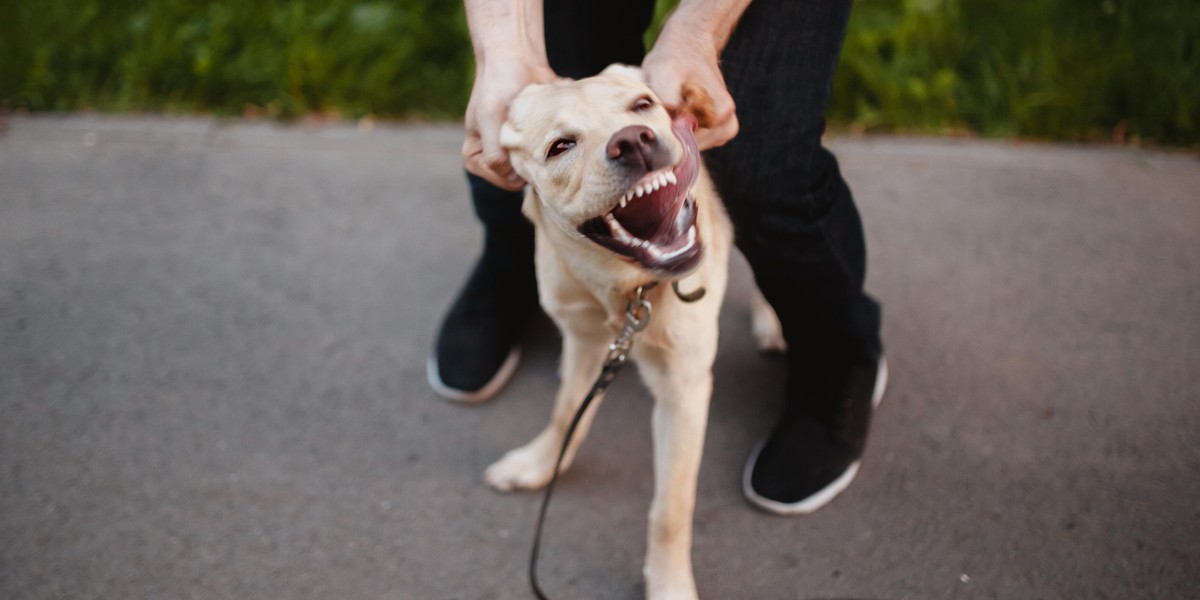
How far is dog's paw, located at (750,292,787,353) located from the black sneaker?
68 cm

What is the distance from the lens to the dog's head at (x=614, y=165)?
1353 mm

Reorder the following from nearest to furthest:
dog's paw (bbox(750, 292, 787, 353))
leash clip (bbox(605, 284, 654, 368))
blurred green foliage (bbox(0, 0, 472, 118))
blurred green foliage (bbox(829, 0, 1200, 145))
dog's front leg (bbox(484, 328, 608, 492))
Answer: leash clip (bbox(605, 284, 654, 368)) < dog's front leg (bbox(484, 328, 608, 492)) < dog's paw (bbox(750, 292, 787, 353)) < blurred green foliage (bbox(829, 0, 1200, 145)) < blurred green foliage (bbox(0, 0, 472, 118))

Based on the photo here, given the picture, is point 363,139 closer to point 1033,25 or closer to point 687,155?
point 687,155

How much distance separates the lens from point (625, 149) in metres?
1.33

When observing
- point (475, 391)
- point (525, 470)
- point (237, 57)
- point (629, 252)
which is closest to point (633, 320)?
point (629, 252)

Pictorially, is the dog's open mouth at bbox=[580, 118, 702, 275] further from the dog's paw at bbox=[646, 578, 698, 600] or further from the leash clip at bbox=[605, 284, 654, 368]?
the dog's paw at bbox=[646, 578, 698, 600]

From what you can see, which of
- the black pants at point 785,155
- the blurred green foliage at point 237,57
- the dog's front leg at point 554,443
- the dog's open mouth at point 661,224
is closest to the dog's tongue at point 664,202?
the dog's open mouth at point 661,224

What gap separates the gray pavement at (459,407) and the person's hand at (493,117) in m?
0.95

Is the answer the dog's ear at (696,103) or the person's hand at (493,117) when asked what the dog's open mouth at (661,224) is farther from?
the person's hand at (493,117)

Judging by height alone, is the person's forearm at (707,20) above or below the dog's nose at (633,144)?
above

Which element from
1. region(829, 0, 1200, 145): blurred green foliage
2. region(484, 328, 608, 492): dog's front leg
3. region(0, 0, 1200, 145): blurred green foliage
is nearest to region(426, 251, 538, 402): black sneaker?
region(484, 328, 608, 492): dog's front leg

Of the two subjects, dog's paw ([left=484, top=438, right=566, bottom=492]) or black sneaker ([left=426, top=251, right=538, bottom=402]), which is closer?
dog's paw ([left=484, top=438, right=566, bottom=492])

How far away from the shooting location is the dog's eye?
4.80 ft

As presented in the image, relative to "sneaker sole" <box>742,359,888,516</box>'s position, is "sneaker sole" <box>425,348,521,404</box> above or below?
below
